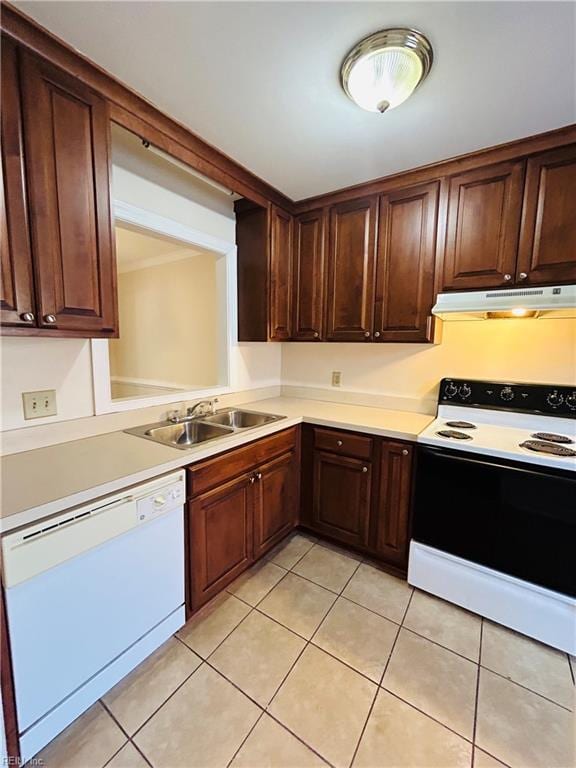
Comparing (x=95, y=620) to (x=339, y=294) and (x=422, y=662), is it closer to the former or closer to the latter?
(x=422, y=662)

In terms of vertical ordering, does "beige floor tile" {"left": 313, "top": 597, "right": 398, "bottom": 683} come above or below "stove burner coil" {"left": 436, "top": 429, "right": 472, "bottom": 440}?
below

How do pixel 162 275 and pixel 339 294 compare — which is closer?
pixel 339 294

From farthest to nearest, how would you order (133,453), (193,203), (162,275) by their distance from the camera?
(162,275), (193,203), (133,453)

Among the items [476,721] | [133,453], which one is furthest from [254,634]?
[133,453]

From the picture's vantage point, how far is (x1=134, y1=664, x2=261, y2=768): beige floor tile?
1.10m

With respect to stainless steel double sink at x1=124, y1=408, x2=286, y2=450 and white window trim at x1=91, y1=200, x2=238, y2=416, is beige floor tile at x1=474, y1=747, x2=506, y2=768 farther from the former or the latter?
white window trim at x1=91, y1=200, x2=238, y2=416

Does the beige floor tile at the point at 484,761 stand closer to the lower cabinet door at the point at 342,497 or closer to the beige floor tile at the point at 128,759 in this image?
the lower cabinet door at the point at 342,497

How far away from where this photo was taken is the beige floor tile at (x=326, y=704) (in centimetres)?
115

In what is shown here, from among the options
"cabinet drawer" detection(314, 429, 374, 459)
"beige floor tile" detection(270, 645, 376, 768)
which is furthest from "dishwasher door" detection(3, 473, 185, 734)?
"cabinet drawer" detection(314, 429, 374, 459)

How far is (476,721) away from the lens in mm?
1218

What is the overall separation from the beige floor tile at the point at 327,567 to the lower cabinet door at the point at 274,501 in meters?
0.22

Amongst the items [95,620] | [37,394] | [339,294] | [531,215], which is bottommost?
[95,620]

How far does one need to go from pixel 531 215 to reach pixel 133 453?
7.40ft

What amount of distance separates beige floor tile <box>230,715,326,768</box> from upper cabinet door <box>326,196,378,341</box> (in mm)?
1968
